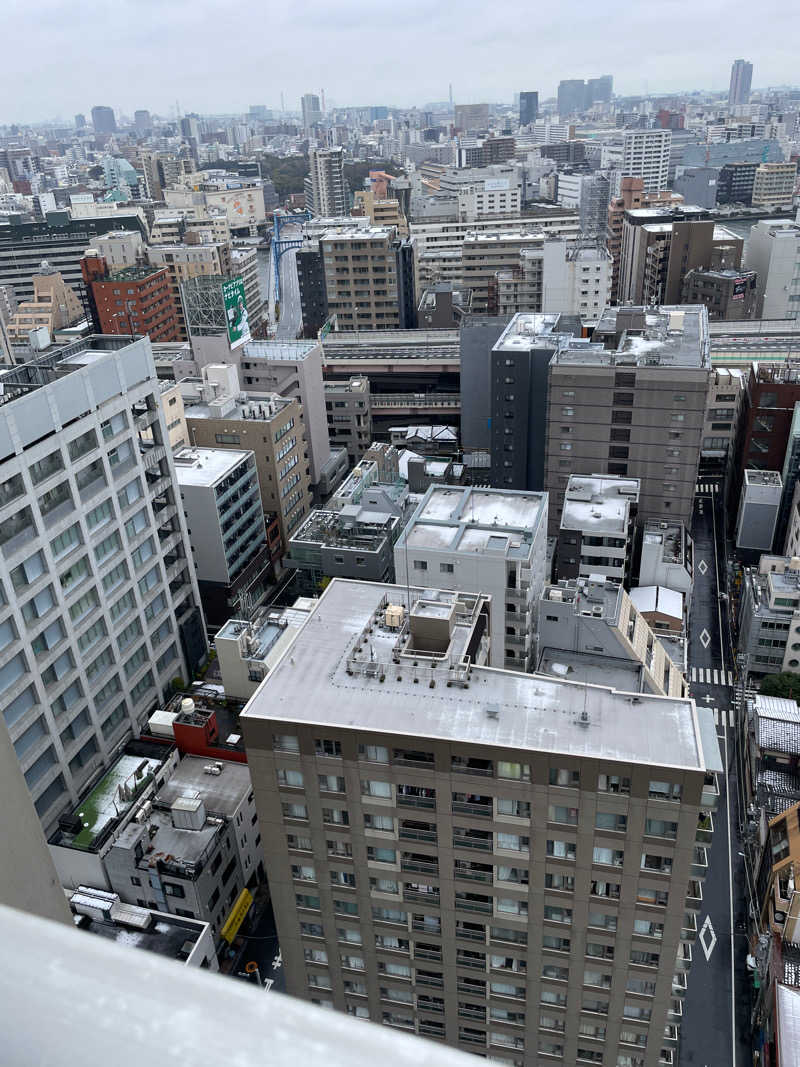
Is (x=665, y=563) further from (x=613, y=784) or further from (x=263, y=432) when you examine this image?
(x=613, y=784)

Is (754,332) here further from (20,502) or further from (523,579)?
(20,502)

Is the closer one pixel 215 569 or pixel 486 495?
pixel 486 495

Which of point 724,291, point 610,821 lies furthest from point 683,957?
point 724,291

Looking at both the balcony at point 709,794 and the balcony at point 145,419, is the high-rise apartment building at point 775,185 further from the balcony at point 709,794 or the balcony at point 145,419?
the balcony at point 709,794

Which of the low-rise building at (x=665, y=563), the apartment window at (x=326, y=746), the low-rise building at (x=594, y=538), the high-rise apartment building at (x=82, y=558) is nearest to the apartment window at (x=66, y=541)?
the high-rise apartment building at (x=82, y=558)

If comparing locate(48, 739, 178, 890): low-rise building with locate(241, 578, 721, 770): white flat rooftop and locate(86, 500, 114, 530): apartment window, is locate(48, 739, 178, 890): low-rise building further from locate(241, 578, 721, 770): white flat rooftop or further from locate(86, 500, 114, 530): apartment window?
locate(241, 578, 721, 770): white flat rooftop

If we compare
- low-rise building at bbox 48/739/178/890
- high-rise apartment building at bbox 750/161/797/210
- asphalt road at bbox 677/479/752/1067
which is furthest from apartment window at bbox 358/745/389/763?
high-rise apartment building at bbox 750/161/797/210

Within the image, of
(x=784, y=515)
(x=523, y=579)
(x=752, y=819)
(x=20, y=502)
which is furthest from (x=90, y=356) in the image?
(x=784, y=515)
